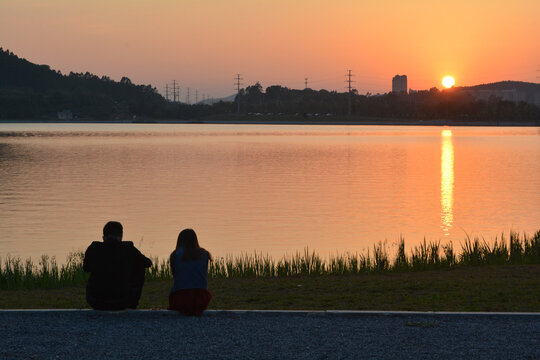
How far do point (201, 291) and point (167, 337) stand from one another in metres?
1.46

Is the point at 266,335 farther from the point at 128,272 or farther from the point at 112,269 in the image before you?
the point at 112,269

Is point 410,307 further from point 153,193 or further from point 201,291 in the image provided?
point 153,193

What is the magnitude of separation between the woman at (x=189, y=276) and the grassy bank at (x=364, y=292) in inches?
94.3

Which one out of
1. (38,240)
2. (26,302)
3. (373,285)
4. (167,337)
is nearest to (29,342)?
(167,337)

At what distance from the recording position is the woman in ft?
40.2

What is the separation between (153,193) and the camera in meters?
47.9

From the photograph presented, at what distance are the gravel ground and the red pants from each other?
7.1 inches

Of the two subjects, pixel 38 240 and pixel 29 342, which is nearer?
pixel 29 342

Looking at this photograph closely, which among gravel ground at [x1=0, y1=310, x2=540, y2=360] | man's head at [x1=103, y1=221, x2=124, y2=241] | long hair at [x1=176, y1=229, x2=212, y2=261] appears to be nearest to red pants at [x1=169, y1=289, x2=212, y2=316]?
gravel ground at [x1=0, y1=310, x2=540, y2=360]

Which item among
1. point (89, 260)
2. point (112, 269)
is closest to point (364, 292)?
point (112, 269)

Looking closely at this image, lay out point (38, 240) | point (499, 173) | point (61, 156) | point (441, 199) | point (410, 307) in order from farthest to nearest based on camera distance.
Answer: point (61, 156), point (499, 173), point (441, 199), point (38, 240), point (410, 307)

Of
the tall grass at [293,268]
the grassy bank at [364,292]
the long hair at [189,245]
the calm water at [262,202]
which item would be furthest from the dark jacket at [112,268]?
the calm water at [262,202]

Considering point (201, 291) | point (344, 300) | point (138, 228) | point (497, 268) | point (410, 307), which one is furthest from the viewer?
point (138, 228)

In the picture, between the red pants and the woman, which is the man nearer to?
the woman
